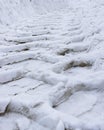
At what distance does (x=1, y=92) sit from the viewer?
170cm

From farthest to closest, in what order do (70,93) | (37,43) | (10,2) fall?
(10,2) < (37,43) < (70,93)

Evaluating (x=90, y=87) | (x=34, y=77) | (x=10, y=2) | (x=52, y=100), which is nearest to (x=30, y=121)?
(x=52, y=100)

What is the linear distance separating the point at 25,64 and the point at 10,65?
0.13 meters

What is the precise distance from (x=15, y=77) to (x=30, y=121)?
673 millimetres

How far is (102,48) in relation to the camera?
2168 mm

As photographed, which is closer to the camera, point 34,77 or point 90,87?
point 90,87

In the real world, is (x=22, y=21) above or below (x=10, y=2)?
below

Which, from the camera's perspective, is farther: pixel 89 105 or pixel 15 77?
pixel 15 77

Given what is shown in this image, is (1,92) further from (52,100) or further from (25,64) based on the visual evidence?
(25,64)

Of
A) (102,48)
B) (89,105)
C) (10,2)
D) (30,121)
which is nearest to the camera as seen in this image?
(30,121)

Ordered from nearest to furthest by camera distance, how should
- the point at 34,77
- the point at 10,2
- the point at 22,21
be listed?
the point at 34,77 → the point at 22,21 → the point at 10,2

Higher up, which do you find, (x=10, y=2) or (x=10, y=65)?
(x=10, y=2)

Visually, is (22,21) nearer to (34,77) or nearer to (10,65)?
(10,65)

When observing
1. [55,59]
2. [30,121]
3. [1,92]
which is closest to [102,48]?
[55,59]
